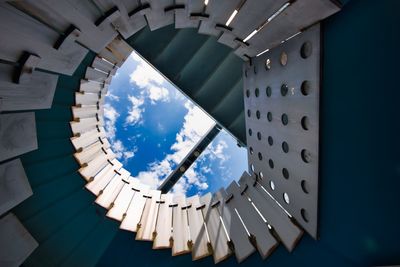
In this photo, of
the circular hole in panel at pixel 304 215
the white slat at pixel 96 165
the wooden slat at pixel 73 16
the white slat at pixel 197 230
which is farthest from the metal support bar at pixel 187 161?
the wooden slat at pixel 73 16

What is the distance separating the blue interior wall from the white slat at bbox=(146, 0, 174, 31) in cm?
381

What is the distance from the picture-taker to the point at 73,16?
390 centimetres

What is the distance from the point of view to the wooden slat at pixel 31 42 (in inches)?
120

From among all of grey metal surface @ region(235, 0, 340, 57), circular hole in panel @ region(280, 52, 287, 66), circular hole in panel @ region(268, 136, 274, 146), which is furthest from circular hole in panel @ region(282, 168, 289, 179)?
grey metal surface @ region(235, 0, 340, 57)

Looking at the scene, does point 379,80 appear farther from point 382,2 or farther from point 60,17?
point 60,17

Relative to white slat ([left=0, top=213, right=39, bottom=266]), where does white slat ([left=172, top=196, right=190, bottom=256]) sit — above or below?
below

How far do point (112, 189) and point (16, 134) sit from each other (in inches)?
202

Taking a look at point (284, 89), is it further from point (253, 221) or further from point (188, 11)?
point (253, 221)

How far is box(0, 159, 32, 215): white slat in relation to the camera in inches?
178

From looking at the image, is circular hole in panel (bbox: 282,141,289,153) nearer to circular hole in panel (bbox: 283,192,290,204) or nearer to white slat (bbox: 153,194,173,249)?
circular hole in panel (bbox: 283,192,290,204)

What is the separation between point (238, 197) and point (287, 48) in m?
5.33

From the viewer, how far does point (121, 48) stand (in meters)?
8.30

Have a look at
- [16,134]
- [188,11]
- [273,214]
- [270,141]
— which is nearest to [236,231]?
[273,214]

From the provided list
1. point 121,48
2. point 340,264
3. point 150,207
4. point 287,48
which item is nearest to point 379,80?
point 287,48
